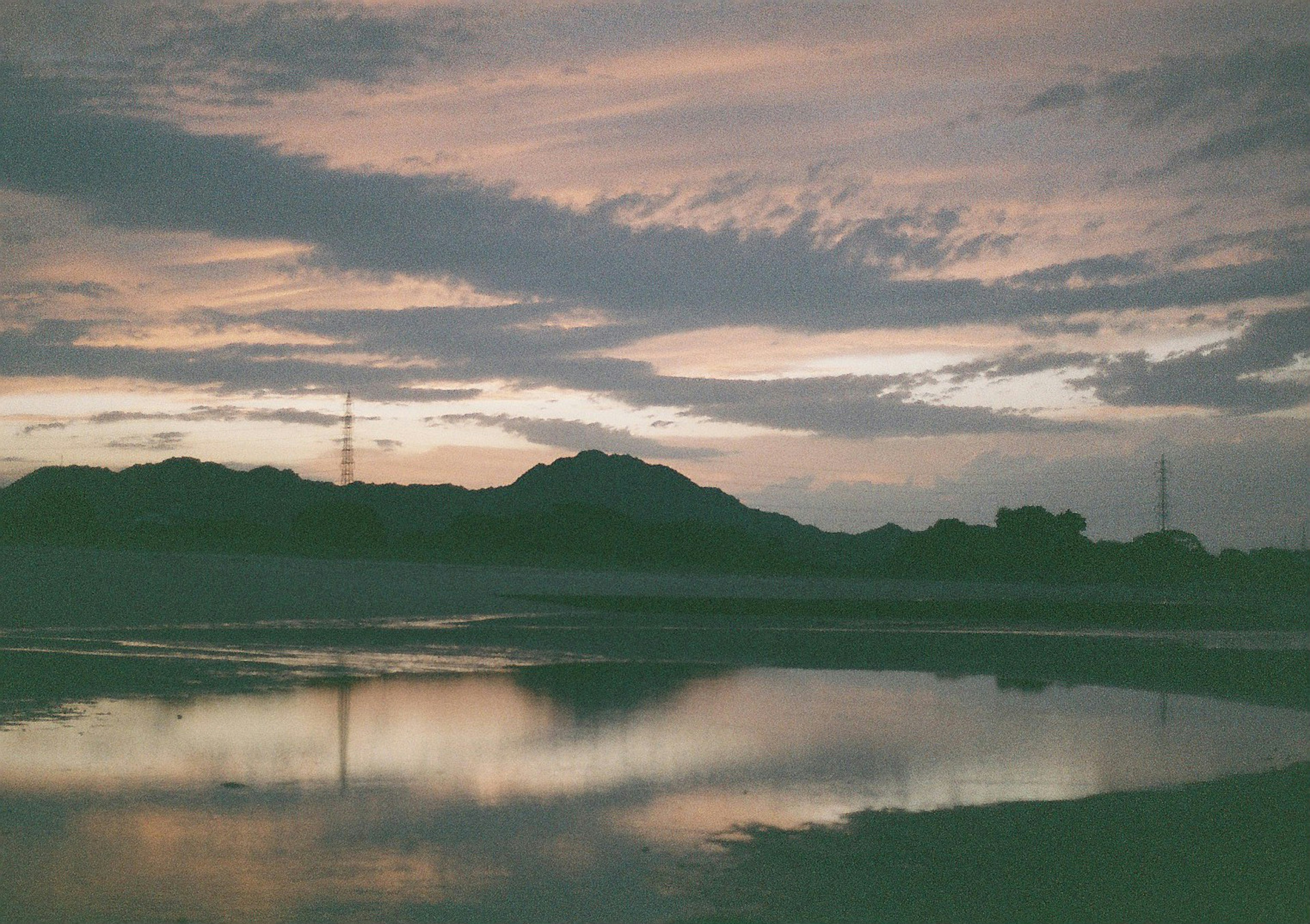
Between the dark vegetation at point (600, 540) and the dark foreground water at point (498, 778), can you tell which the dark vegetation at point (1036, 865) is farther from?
the dark vegetation at point (600, 540)

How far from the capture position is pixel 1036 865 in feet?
34.7

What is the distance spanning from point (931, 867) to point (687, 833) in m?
2.51

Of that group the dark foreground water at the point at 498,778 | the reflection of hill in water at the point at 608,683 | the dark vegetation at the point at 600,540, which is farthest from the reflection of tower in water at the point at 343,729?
the dark vegetation at the point at 600,540

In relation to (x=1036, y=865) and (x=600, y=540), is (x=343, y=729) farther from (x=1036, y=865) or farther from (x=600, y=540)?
(x=600, y=540)

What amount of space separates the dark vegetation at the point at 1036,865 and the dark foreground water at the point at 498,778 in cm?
61

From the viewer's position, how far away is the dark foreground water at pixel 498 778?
952 centimetres

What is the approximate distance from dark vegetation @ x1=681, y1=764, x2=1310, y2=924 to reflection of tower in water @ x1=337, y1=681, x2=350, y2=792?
546 cm

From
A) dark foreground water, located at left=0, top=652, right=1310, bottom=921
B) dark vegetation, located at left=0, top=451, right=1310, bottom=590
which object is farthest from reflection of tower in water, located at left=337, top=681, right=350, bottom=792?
dark vegetation, located at left=0, top=451, right=1310, bottom=590

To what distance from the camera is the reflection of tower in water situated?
1419 centimetres

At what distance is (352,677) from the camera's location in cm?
2333

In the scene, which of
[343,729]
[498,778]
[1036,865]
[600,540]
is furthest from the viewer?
[600,540]

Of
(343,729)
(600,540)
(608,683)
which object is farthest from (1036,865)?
(600,540)

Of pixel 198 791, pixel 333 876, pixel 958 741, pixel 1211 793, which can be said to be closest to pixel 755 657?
pixel 958 741

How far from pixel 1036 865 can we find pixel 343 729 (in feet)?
34.6
